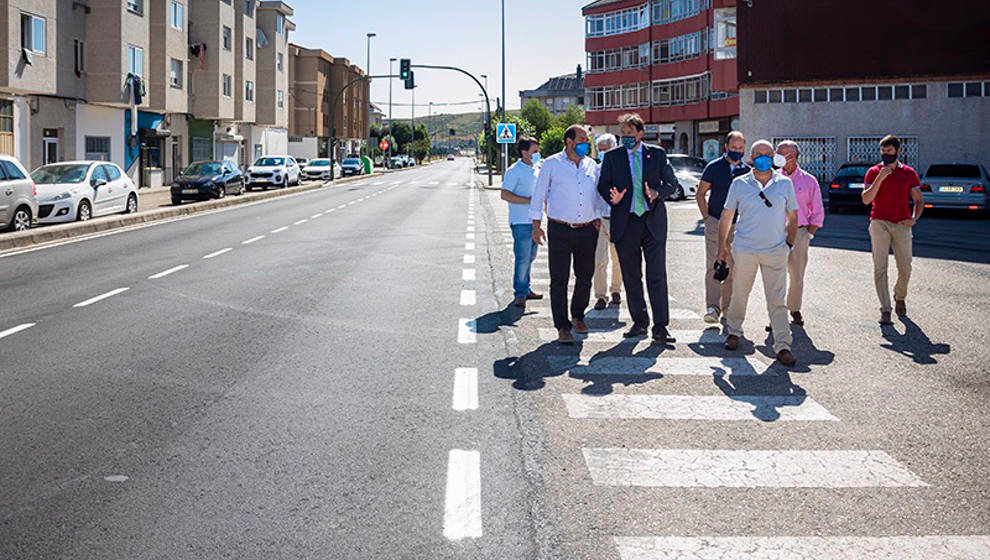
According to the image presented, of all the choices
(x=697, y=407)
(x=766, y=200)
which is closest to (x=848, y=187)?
(x=766, y=200)

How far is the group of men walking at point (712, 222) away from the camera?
8.16 m

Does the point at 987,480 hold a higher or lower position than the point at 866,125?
lower

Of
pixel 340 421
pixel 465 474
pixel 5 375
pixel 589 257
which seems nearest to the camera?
pixel 465 474

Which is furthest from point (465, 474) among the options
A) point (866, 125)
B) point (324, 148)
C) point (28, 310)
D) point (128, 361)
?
point (324, 148)

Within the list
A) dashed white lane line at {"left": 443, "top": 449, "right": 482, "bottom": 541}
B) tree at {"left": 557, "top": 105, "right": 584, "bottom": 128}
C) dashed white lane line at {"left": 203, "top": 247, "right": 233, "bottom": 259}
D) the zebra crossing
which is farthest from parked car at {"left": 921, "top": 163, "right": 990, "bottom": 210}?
tree at {"left": 557, "top": 105, "right": 584, "bottom": 128}

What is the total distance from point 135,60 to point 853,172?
29999 millimetres

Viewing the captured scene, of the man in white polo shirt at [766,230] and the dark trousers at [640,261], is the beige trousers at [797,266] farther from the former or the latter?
the dark trousers at [640,261]

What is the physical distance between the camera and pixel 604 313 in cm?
1063

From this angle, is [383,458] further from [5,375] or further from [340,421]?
[5,375]

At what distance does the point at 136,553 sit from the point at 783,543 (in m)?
2.55

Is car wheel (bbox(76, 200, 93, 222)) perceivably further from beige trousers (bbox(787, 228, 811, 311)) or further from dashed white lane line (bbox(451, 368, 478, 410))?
dashed white lane line (bbox(451, 368, 478, 410))

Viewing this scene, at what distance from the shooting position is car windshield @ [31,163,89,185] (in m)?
23.0

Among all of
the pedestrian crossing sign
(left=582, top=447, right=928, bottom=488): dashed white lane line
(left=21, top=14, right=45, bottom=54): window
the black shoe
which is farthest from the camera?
the pedestrian crossing sign

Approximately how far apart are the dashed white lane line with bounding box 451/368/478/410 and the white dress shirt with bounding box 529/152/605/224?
1.90 metres
